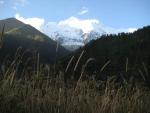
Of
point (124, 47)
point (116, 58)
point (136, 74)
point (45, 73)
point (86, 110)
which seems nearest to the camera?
point (86, 110)

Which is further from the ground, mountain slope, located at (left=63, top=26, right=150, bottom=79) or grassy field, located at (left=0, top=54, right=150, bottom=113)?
mountain slope, located at (left=63, top=26, right=150, bottom=79)

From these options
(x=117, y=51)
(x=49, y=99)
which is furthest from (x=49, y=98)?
(x=117, y=51)

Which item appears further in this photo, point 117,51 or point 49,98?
point 117,51

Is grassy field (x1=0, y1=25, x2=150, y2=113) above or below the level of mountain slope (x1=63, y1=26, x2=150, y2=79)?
below

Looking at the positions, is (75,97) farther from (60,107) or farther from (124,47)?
(124,47)

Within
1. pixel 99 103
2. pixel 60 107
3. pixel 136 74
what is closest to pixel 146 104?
pixel 99 103

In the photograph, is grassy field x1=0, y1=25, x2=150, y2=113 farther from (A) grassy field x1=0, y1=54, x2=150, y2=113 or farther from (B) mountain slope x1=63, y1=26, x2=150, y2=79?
(B) mountain slope x1=63, y1=26, x2=150, y2=79

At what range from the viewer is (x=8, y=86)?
540 centimetres

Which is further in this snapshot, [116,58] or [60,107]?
[116,58]

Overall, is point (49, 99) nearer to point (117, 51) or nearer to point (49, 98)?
point (49, 98)

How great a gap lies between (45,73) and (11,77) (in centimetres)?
87

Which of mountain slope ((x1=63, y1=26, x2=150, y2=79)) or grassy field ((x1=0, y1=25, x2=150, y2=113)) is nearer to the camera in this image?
grassy field ((x1=0, y1=25, x2=150, y2=113))

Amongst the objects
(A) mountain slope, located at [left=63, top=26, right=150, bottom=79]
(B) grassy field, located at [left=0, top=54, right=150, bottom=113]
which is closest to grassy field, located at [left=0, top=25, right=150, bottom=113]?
(B) grassy field, located at [left=0, top=54, right=150, bottom=113]

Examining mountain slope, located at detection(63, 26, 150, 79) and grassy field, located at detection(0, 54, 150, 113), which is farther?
mountain slope, located at detection(63, 26, 150, 79)
